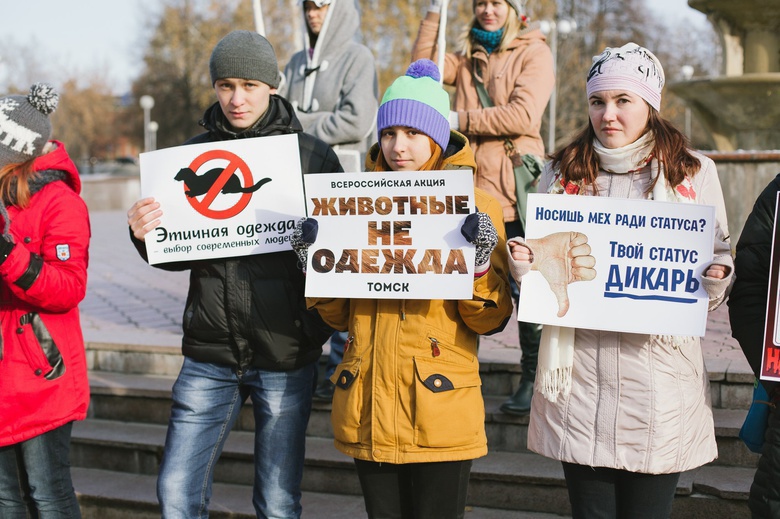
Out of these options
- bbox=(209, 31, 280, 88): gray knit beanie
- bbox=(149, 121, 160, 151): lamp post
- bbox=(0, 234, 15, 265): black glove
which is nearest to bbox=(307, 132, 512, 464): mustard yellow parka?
bbox=(209, 31, 280, 88): gray knit beanie

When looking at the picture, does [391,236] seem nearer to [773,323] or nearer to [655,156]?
[655,156]

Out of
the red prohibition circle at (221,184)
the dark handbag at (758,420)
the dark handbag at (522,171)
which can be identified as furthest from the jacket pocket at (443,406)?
the dark handbag at (522,171)

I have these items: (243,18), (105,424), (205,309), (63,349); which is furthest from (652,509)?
(243,18)

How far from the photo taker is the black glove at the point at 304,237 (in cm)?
328

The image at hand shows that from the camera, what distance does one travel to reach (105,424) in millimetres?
5918

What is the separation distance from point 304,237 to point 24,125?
1.37m

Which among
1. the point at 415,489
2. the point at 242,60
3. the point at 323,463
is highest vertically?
the point at 242,60

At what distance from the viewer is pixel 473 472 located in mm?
4766

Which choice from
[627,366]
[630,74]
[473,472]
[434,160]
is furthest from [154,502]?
[630,74]

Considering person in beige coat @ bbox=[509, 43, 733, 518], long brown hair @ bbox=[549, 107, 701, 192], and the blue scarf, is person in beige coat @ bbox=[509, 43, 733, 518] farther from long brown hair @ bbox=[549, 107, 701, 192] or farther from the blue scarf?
the blue scarf

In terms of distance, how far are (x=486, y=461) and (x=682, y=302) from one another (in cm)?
214

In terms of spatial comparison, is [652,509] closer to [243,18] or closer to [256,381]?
[256,381]

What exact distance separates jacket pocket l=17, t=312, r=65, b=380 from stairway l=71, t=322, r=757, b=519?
1.50m

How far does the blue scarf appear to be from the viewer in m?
4.87
